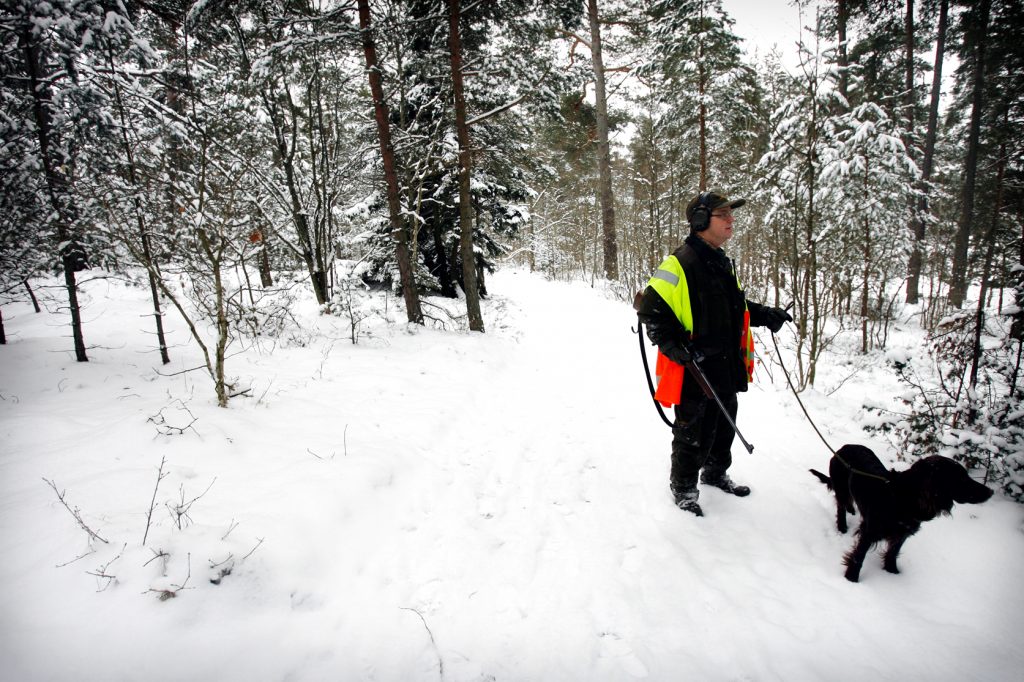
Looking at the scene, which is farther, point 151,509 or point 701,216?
point 701,216

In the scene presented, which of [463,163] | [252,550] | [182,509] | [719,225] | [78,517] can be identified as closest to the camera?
[78,517]

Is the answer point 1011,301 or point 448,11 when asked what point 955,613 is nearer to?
point 1011,301

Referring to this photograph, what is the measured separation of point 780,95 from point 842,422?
18.9 feet

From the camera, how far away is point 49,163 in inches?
193

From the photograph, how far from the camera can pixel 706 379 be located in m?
3.10

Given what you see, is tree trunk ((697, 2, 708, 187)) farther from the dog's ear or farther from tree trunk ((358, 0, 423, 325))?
the dog's ear

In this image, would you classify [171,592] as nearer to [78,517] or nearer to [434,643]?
[78,517]

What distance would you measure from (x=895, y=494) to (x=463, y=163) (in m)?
8.05

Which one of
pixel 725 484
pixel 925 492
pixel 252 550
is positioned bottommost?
pixel 725 484

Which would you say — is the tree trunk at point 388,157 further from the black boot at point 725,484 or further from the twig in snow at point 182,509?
the black boot at point 725,484

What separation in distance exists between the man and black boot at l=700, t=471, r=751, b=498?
1.43ft

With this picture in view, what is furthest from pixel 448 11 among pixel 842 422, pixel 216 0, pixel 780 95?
pixel 842 422

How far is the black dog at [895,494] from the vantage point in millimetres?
2311

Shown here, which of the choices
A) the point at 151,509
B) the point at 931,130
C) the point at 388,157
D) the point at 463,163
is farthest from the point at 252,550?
the point at 931,130
